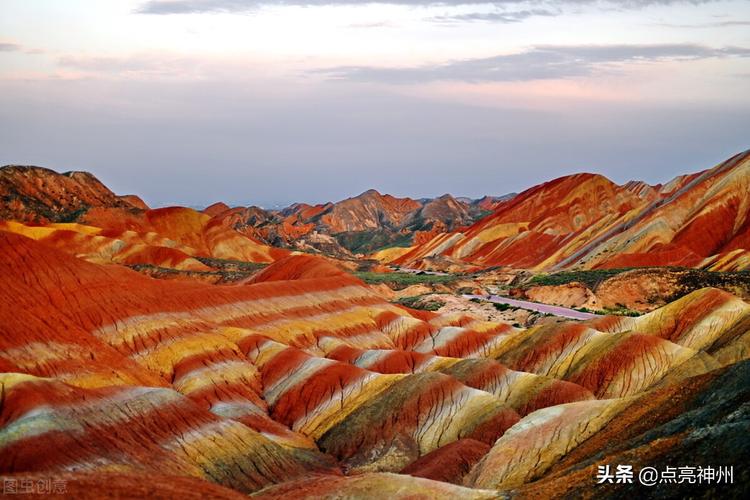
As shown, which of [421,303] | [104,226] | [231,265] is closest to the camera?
[421,303]

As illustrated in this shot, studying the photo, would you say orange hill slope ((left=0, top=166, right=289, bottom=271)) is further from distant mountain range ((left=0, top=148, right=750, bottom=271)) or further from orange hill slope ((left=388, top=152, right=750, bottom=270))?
orange hill slope ((left=388, top=152, right=750, bottom=270))

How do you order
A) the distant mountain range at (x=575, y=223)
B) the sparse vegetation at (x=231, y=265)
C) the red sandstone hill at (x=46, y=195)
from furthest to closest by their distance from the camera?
1. the red sandstone hill at (x=46, y=195)
2. the sparse vegetation at (x=231, y=265)
3. the distant mountain range at (x=575, y=223)

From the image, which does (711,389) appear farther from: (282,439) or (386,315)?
(386,315)

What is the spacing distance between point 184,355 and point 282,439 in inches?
→ 655

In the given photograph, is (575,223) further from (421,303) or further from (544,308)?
(421,303)

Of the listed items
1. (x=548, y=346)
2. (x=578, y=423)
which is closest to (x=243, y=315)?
(x=548, y=346)

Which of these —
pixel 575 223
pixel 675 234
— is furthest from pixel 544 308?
pixel 575 223

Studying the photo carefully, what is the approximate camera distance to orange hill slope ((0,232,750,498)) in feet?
108

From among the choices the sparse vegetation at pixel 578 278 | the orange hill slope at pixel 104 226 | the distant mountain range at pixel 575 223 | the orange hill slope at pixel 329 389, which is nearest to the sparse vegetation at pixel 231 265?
the orange hill slope at pixel 104 226

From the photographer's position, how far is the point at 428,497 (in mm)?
29969

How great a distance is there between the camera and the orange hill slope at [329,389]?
3306 centimetres

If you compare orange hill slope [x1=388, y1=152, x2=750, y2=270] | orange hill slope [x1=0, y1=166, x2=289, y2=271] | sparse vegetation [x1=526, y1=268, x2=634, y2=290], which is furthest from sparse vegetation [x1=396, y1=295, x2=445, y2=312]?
orange hill slope [x1=0, y1=166, x2=289, y2=271]

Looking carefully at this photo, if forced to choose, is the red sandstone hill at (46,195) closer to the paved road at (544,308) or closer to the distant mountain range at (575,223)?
the distant mountain range at (575,223)

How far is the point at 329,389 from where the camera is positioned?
56.8 m
